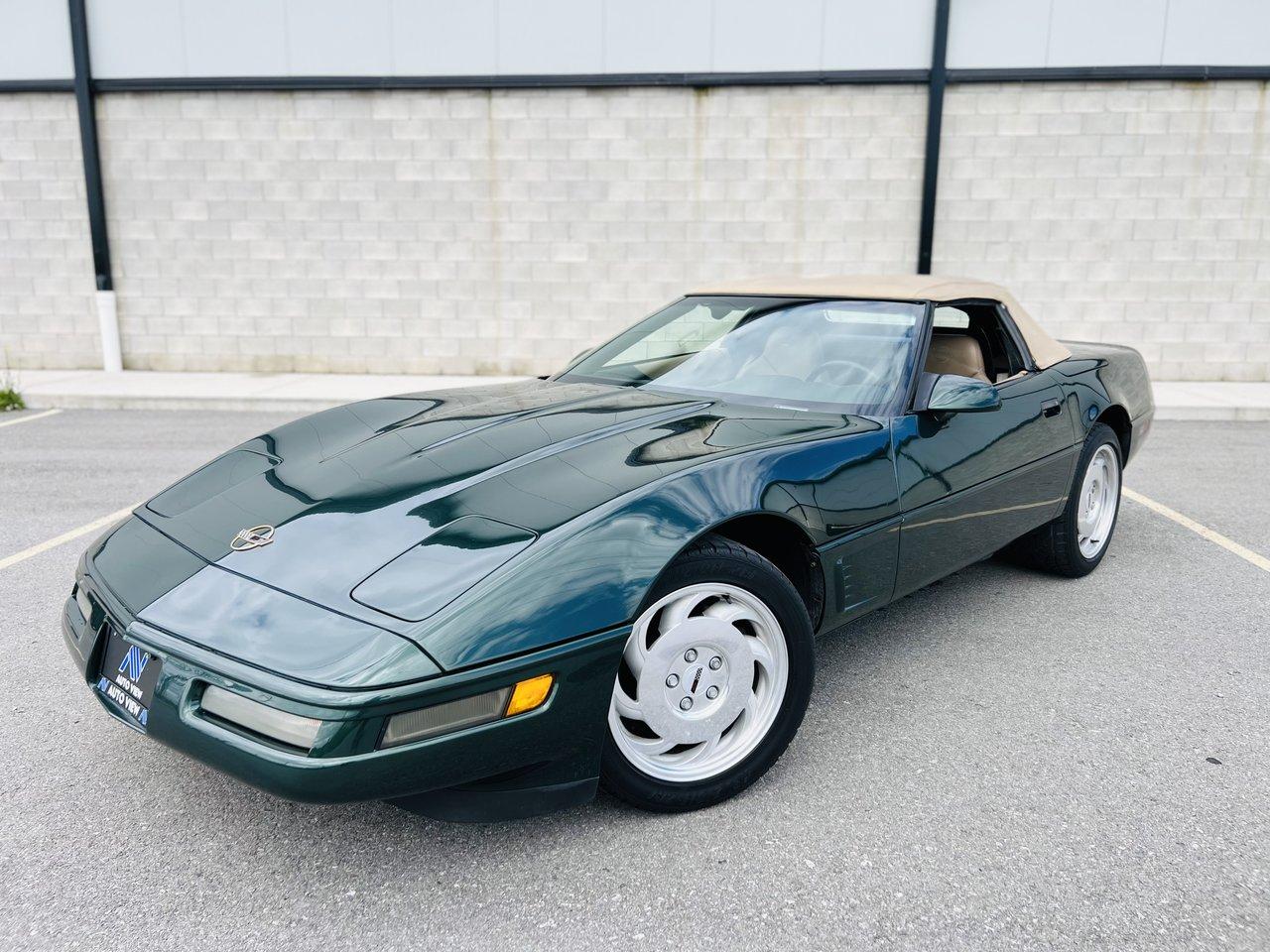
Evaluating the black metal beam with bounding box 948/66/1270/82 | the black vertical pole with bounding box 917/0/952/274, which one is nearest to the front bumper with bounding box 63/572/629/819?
the black vertical pole with bounding box 917/0/952/274

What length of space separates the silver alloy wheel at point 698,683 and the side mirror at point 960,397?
101cm

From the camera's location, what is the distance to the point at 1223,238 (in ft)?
33.7

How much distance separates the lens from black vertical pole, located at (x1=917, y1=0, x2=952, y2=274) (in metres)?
9.91

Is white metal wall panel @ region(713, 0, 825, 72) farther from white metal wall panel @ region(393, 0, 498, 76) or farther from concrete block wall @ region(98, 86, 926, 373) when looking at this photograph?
white metal wall panel @ region(393, 0, 498, 76)

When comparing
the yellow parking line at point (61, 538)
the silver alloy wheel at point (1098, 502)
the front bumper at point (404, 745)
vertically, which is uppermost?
the front bumper at point (404, 745)

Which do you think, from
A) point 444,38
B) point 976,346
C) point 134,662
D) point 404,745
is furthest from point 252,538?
point 444,38

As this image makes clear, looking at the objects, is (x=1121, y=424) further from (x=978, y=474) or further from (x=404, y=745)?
Answer: (x=404, y=745)

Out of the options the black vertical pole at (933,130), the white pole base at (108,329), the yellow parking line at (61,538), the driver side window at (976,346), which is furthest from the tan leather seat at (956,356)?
the white pole base at (108,329)

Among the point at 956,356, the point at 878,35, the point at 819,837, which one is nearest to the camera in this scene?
the point at 819,837

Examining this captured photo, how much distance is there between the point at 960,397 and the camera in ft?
10.2

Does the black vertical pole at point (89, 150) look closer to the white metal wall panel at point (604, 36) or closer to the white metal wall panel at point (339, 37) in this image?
the white metal wall panel at point (604, 36)

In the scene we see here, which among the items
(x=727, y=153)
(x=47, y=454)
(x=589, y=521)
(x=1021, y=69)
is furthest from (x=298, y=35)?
(x=589, y=521)

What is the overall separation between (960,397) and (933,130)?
7983mm

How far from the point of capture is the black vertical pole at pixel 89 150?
10.4 metres
